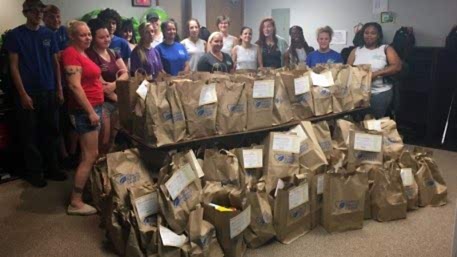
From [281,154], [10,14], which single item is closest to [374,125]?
[281,154]

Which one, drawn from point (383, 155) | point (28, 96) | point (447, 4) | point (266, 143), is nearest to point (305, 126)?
point (266, 143)

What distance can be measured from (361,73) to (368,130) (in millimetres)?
574

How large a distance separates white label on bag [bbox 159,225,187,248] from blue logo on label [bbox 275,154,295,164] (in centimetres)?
81

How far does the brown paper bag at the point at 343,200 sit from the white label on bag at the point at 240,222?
574 millimetres

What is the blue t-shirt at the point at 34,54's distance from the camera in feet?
11.0

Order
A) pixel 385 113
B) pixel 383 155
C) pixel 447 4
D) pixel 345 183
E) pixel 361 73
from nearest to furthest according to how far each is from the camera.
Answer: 1. pixel 345 183
2. pixel 383 155
3. pixel 361 73
4. pixel 385 113
5. pixel 447 4

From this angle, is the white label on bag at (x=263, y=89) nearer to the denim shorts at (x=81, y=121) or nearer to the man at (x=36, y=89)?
the denim shorts at (x=81, y=121)

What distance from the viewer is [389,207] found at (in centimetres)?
278

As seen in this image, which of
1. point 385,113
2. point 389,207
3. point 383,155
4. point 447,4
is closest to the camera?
point 389,207

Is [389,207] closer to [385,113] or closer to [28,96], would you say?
[385,113]

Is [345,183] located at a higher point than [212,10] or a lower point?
lower

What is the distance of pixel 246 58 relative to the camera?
14.5ft

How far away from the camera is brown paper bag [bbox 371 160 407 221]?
8.96 feet

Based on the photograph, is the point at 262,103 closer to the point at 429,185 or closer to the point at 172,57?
the point at 429,185
